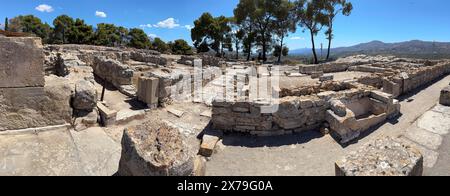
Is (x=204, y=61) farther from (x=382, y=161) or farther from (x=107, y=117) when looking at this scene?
(x=382, y=161)

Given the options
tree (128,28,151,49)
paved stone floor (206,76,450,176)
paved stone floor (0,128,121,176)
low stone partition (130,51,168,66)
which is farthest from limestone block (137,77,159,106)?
tree (128,28,151,49)

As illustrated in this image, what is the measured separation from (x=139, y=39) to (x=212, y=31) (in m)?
14.2

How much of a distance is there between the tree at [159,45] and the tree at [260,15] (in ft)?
48.4

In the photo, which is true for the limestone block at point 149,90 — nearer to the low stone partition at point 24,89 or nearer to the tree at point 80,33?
the low stone partition at point 24,89

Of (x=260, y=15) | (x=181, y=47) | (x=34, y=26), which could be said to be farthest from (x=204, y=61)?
(x=34, y=26)

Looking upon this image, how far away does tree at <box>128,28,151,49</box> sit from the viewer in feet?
136

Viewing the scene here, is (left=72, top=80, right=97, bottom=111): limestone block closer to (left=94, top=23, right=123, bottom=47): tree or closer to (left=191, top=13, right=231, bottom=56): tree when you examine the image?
(left=191, top=13, right=231, bottom=56): tree

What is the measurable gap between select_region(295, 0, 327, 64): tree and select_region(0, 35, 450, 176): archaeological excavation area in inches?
823

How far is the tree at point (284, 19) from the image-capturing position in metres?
28.9

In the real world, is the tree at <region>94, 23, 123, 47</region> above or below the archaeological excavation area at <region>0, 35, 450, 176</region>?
above

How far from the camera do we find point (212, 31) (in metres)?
35.4
